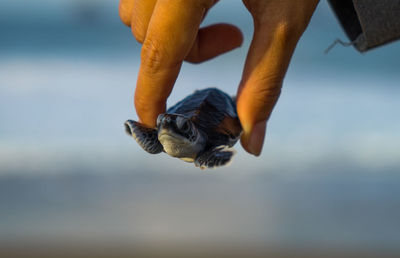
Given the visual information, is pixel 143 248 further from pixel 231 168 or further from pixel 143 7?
pixel 143 7

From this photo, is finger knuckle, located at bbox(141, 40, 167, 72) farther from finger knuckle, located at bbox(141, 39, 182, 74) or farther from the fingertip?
the fingertip

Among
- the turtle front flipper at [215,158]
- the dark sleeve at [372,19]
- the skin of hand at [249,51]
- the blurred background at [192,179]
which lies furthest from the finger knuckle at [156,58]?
the blurred background at [192,179]

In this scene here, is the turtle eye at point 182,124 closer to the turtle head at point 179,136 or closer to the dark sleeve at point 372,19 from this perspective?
the turtle head at point 179,136

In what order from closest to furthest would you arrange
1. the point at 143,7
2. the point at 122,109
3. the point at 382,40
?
the point at 382,40 → the point at 143,7 → the point at 122,109

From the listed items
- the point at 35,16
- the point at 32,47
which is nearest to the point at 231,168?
the point at 32,47

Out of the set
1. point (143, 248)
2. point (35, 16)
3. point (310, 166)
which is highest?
point (35, 16)

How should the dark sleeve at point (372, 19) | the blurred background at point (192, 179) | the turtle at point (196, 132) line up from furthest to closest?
the blurred background at point (192, 179)
the turtle at point (196, 132)
the dark sleeve at point (372, 19)

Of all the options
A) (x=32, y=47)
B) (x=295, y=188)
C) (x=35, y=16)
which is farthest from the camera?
(x=35, y=16)
